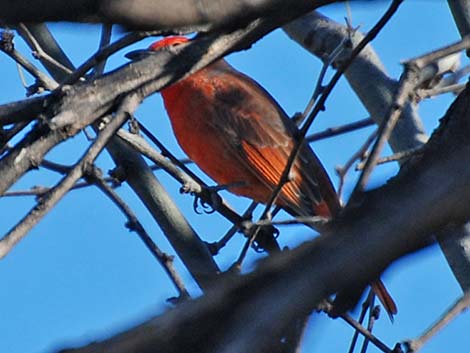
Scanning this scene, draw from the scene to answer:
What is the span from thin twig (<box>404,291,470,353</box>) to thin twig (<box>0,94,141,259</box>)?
106 centimetres

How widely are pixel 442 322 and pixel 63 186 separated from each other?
1184mm

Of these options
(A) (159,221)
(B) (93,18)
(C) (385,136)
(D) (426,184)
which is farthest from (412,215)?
(A) (159,221)

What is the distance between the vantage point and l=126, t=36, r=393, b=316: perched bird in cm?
571

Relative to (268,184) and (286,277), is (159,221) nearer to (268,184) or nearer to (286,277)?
(268,184)

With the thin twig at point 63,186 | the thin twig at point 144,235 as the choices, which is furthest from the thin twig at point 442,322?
the thin twig at point 63,186

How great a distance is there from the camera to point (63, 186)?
5.87 feet

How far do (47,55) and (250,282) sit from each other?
9.31 ft

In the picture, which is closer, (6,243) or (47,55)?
(6,243)

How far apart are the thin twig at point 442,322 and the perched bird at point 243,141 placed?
9.09 ft

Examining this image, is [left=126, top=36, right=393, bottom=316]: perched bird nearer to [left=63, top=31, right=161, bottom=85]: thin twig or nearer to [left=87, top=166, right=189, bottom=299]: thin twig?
[left=87, top=166, right=189, bottom=299]: thin twig

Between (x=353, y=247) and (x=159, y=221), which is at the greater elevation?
(x=159, y=221)

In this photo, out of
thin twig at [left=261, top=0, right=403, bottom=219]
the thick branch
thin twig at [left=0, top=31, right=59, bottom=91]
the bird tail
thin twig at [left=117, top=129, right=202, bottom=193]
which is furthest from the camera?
the bird tail

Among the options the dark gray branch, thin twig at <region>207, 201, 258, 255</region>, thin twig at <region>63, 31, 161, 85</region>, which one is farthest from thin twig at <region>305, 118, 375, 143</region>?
the dark gray branch

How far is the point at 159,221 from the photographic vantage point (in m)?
3.62
